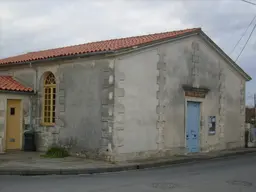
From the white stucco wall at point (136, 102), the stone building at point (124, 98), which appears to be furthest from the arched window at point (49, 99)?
the white stucco wall at point (136, 102)

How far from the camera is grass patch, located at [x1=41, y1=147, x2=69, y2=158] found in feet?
46.0

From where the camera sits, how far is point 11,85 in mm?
16062

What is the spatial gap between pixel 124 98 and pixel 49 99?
4.22 metres

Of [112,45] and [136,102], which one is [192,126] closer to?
[136,102]

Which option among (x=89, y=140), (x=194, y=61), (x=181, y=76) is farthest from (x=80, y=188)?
(x=194, y=61)

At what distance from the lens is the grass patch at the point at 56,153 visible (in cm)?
1402

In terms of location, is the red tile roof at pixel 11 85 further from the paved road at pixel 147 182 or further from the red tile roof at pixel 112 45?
the paved road at pixel 147 182

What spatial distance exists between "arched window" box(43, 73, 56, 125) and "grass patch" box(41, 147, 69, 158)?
1497 mm

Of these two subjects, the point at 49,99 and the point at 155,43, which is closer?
the point at 155,43

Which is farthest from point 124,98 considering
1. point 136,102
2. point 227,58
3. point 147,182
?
point 227,58

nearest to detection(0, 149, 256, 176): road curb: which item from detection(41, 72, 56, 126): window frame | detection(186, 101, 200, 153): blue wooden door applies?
detection(186, 101, 200, 153): blue wooden door

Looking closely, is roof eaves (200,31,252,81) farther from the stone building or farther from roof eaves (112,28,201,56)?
roof eaves (112,28,201,56)

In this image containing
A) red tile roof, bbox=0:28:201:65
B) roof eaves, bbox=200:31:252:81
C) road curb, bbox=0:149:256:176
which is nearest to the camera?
road curb, bbox=0:149:256:176

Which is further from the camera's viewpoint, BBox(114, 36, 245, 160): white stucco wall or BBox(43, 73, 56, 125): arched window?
BBox(43, 73, 56, 125): arched window
